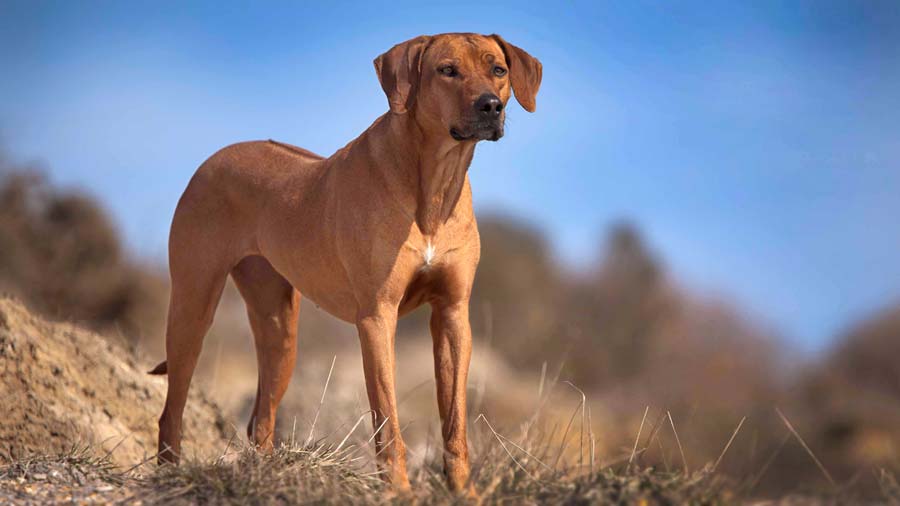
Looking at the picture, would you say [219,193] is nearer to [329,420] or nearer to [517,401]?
[329,420]

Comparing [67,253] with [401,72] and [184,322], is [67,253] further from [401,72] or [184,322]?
[401,72]

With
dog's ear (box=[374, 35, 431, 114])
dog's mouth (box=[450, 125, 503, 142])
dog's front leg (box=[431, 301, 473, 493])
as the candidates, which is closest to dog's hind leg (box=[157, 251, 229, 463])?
dog's front leg (box=[431, 301, 473, 493])

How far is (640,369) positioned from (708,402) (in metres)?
6.65

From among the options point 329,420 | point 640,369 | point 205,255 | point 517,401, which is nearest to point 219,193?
point 205,255

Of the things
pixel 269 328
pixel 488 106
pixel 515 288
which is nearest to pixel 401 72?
pixel 488 106

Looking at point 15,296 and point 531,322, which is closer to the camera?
point 15,296

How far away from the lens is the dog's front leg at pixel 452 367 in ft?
18.1

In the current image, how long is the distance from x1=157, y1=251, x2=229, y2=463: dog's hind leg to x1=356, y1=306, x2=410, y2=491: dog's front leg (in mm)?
1738

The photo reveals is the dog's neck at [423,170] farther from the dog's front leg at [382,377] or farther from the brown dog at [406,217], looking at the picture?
the dog's front leg at [382,377]

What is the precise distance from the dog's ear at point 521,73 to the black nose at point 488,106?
59 cm

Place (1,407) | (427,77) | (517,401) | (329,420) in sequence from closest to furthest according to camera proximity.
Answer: (427,77)
(1,407)
(329,420)
(517,401)

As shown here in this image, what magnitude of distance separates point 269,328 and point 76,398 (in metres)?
1.53

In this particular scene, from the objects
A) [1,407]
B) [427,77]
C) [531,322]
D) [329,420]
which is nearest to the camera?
[427,77]

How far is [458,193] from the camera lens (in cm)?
555
